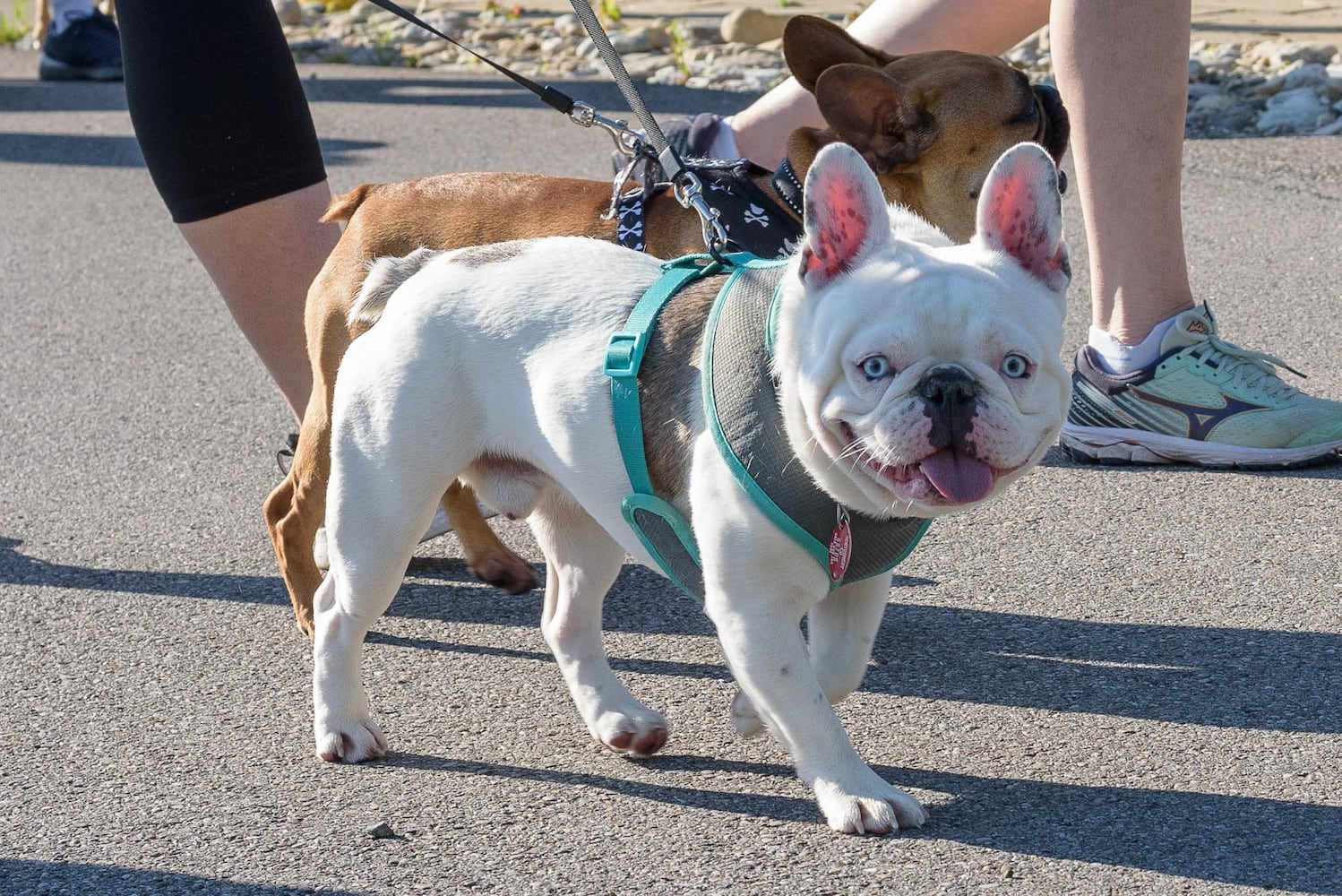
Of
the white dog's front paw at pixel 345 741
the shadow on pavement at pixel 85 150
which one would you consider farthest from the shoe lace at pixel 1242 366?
the shadow on pavement at pixel 85 150

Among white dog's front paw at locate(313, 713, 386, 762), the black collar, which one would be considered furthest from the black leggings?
white dog's front paw at locate(313, 713, 386, 762)

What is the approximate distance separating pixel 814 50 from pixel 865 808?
211 cm

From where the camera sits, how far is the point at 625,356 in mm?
2432

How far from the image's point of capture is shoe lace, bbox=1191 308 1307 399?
4016mm

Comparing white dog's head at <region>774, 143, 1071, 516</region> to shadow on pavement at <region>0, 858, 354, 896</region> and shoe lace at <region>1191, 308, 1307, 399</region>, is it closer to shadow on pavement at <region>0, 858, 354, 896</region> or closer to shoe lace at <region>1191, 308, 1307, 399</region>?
shadow on pavement at <region>0, 858, 354, 896</region>

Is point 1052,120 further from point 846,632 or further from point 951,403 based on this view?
point 951,403

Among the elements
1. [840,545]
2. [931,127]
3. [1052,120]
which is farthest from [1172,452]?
[840,545]

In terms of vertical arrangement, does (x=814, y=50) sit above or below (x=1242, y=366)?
above

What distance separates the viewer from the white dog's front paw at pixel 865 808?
2396 mm

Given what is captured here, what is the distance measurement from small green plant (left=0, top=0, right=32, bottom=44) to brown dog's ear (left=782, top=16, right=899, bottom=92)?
1020 cm

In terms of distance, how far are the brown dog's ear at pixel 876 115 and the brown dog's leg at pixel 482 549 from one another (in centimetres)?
115

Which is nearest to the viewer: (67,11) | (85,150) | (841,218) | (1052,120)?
(841,218)

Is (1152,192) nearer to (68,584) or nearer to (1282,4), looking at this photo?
(68,584)

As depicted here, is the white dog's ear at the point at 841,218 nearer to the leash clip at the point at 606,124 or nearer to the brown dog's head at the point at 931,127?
the leash clip at the point at 606,124
